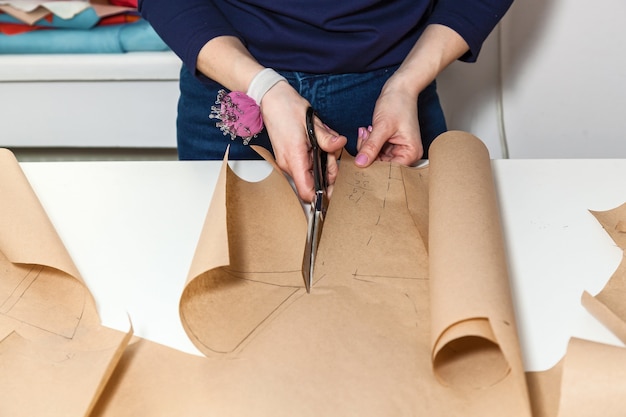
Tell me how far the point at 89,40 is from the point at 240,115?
102 cm

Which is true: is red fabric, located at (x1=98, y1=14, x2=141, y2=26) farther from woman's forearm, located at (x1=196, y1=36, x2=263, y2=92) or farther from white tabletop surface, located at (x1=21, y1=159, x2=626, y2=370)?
white tabletop surface, located at (x1=21, y1=159, x2=626, y2=370)

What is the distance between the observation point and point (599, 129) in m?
1.40

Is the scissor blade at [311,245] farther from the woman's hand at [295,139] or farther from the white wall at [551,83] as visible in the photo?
the white wall at [551,83]

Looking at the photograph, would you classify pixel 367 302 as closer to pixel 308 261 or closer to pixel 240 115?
pixel 308 261

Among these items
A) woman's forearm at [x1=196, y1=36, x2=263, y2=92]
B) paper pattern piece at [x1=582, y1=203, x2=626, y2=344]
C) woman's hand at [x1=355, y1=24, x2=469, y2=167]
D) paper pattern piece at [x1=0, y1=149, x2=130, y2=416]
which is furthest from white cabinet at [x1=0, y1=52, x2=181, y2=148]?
paper pattern piece at [x1=582, y1=203, x2=626, y2=344]

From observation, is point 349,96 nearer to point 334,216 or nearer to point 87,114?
point 334,216

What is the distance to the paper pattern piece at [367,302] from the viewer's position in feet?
1.67

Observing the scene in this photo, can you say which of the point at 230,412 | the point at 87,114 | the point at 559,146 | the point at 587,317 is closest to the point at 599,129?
the point at 559,146

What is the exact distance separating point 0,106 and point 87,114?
239mm

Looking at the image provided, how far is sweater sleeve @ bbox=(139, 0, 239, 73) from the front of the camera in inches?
35.9

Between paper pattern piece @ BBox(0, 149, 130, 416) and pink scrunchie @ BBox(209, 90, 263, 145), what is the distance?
239 mm

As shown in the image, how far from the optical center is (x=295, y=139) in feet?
2.54

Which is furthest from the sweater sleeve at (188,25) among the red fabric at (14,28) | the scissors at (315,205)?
the red fabric at (14,28)

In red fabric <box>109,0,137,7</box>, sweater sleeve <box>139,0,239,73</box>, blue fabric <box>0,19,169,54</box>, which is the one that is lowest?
blue fabric <box>0,19,169,54</box>
